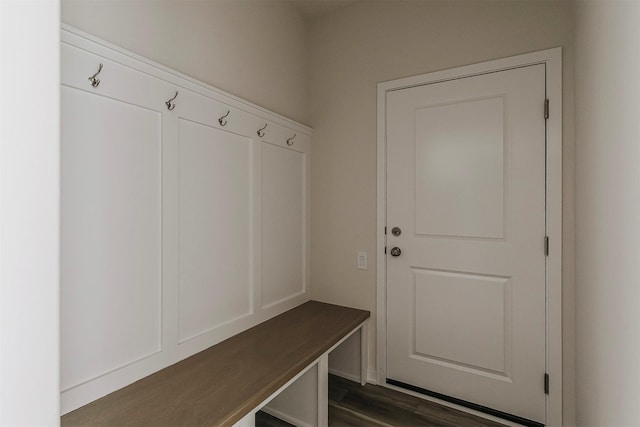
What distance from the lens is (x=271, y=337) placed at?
1.69 m

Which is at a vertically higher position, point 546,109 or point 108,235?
point 546,109

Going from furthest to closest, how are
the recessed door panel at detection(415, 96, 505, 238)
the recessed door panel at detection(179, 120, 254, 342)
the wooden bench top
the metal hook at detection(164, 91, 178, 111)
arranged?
the recessed door panel at detection(415, 96, 505, 238) < the recessed door panel at detection(179, 120, 254, 342) < the metal hook at detection(164, 91, 178, 111) < the wooden bench top

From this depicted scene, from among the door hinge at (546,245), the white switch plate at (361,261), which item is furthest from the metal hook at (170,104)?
the door hinge at (546,245)

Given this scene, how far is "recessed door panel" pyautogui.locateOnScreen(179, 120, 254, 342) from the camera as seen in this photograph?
1.46 m

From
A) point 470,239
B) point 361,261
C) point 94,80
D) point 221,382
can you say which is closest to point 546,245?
point 470,239

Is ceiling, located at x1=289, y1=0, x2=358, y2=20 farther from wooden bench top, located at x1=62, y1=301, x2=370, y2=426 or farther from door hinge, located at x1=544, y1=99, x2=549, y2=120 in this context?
wooden bench top, located at x1=62, y1=301, x2=370, y2=426

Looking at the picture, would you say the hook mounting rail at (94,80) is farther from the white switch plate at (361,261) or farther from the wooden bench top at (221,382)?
the white switch plate at (361,261)

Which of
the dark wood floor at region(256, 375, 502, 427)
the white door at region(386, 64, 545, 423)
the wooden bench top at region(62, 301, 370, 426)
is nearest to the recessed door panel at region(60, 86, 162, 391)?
the wooden bench top at region(62, 301, 370, 426)

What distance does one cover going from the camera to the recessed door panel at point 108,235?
106 centimetres

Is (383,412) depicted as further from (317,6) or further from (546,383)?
(317,6)

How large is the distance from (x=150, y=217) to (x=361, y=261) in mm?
1379

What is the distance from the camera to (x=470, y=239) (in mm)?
1872

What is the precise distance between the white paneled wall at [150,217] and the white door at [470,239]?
88 cm

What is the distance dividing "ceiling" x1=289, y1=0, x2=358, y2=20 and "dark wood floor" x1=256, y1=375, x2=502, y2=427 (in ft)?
8.62
